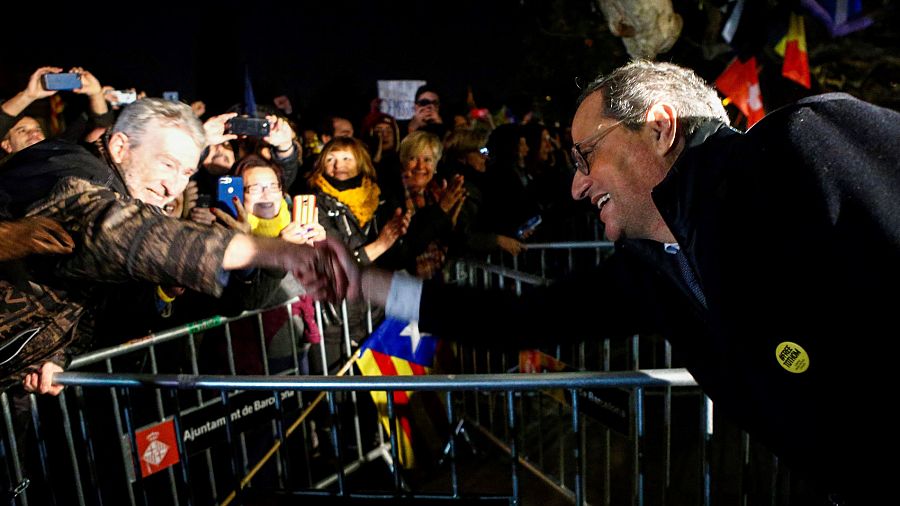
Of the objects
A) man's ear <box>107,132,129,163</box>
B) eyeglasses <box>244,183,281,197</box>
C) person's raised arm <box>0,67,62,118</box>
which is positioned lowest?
eyeglasses <box>244,183,281,197</box>

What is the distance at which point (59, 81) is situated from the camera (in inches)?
162

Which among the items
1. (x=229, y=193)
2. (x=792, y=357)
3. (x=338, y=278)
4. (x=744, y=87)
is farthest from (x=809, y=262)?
(x=744, y=87)

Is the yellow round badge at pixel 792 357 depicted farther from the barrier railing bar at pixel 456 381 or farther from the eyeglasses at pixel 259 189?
the eyeglasses at pixel 259 189

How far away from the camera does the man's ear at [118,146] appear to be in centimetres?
255

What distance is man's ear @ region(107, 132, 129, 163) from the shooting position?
2.55 m

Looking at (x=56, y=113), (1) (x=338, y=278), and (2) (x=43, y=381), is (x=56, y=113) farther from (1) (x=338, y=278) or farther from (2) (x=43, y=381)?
(1) (x=338, y=278)

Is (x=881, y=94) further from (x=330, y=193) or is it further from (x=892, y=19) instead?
(x=330, y=193)

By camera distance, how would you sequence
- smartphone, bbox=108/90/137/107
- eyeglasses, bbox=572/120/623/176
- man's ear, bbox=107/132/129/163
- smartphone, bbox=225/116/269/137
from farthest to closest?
smartphone, bbox=108/90/137/107 < smartphone, bbox=225/116/269/137 < man's ear, bbox=107/132/129/163 < eyeglasses, bbox=572/120/623/176

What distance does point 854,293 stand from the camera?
117 centimetres

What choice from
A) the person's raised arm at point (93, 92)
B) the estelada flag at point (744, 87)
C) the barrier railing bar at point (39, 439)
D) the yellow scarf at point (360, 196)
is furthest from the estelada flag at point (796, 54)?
the barrier railing bar at point (39, 439)

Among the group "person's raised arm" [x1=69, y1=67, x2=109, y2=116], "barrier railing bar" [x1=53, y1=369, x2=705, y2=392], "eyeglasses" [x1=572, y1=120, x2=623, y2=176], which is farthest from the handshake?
"person's raised arm" [x1=69, y1=67, x2=109, y2=116]

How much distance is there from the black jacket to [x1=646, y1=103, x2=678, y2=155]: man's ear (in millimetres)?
231

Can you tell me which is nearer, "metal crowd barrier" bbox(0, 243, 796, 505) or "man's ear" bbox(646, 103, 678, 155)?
"man's ear" bbox(646, 103, 678, 155)

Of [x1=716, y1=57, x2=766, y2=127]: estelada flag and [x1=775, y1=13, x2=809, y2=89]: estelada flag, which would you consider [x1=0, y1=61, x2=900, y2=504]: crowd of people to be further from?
[x1=775, y1=13, x2=809, y2=89]: estelada flag
